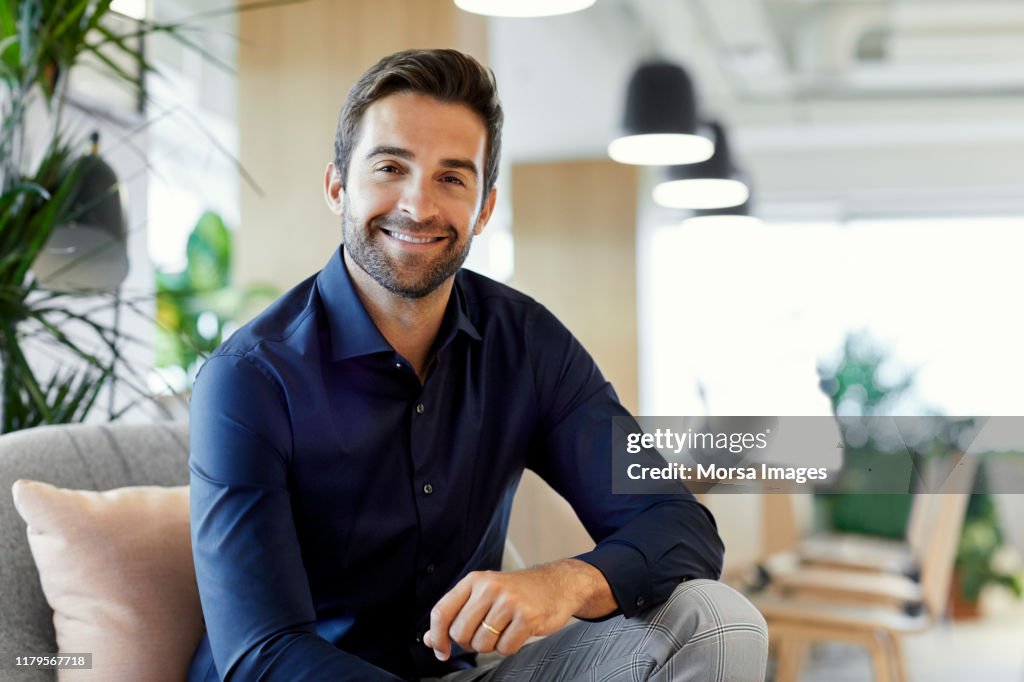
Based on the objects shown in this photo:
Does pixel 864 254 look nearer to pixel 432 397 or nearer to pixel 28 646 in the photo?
pixel 432 397

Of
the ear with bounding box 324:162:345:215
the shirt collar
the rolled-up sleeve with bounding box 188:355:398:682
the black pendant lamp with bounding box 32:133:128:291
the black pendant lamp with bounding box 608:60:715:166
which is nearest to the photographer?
the rolled-up sleeve with bounding box 188:355:398:682

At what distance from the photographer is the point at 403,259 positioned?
134 cm

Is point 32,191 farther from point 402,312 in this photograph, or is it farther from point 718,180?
point 718,180

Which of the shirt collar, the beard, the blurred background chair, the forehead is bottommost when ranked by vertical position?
the blurred background chair

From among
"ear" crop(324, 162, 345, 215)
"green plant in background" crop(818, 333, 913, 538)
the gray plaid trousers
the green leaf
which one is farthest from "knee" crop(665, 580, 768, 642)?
the green leaf

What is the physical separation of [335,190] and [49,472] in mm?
559

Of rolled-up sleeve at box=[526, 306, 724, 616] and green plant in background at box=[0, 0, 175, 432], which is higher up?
green plant in background at box=[0, 0, 175, 432]

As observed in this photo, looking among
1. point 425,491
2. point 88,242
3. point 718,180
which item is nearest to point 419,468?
point 425,491

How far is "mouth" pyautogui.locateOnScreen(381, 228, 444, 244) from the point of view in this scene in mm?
1336

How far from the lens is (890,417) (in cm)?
249

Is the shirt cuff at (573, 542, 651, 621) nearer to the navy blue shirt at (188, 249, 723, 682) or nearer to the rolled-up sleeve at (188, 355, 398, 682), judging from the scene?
the navy blue shirt at (188, 249, 723, 682)

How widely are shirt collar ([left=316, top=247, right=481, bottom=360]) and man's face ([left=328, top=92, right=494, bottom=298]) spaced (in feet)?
0.12

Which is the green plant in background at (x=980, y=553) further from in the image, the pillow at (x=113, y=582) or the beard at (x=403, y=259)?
the pillow at (x=113, y=582)

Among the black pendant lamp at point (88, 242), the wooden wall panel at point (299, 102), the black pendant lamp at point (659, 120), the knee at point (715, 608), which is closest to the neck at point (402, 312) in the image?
the knee at point (715, 608)
